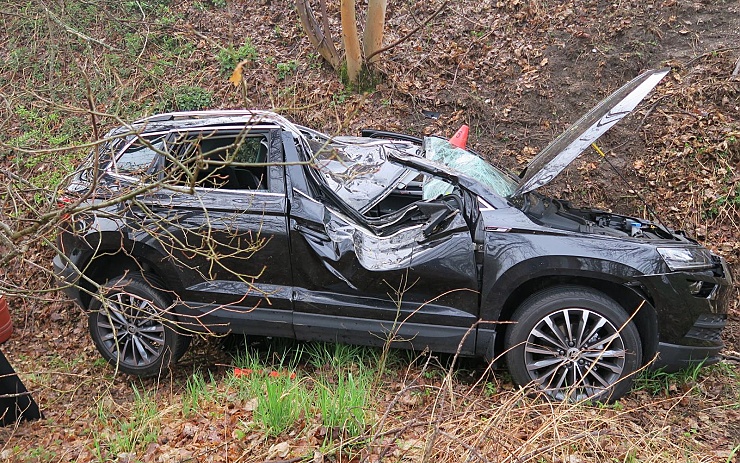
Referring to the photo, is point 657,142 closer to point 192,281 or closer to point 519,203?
point 519,203

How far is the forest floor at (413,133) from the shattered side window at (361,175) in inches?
23.7

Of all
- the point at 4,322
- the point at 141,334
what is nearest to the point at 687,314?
the point at 141,334

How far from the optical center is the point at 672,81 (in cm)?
727

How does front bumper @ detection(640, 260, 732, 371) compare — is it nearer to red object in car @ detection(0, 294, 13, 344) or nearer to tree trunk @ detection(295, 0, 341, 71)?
red object in car @ detection(0, 294, 13, 344)

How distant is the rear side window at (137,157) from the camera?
4.33 m

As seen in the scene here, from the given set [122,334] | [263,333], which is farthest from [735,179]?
[122,334]

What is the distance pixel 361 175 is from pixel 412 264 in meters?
1.31

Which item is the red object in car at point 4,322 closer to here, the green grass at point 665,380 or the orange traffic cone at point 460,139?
the orange traffic cone at point 460,139

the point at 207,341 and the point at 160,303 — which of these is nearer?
the point at 160,303

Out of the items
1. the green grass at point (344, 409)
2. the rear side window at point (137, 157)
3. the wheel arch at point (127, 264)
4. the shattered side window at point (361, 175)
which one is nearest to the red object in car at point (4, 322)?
the wheel arch at point (127, 264)

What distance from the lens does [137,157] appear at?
444 centimetres

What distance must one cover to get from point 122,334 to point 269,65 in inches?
233

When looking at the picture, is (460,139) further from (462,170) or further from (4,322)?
(4,322)

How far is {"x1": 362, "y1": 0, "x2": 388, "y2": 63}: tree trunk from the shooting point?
24.8 ft
